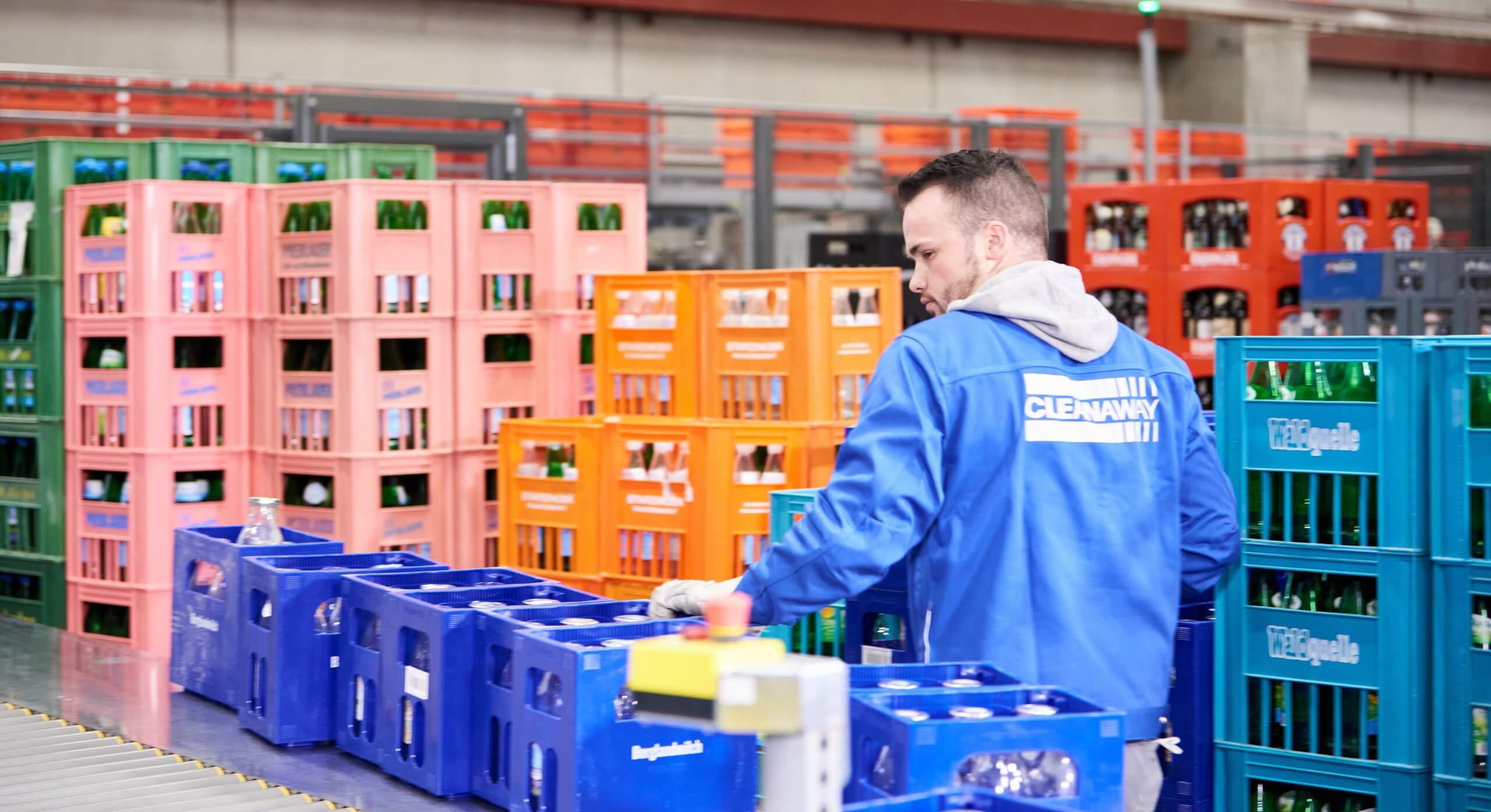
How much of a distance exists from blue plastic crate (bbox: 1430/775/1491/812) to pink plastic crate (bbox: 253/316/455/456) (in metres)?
4.09

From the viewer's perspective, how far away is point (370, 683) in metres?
3.13

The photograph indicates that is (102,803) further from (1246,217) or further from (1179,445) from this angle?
(1246,217)

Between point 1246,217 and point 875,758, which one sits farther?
point 1246,217

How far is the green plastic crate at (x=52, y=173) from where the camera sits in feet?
22.6

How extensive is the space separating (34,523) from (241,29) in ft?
28.4

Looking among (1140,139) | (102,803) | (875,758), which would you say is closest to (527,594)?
(102,803)

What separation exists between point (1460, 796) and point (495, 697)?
1.94 meters

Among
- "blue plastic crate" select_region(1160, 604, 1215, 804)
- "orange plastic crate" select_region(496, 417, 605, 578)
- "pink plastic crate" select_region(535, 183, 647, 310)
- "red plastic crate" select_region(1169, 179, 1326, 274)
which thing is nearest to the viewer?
"blue plastic crate" select_region(1160, 604, 1215, 804)

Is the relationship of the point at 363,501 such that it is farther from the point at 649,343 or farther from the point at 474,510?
the point at 649,343

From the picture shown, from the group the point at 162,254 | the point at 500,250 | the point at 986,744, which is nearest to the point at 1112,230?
the point at 500,250

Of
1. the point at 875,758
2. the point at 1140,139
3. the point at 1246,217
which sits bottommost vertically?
the point at 875,758

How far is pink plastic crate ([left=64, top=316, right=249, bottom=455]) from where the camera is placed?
6.50 m

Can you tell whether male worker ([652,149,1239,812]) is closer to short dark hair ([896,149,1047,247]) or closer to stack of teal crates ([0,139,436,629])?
short dark hair ([896,149,1047,247])

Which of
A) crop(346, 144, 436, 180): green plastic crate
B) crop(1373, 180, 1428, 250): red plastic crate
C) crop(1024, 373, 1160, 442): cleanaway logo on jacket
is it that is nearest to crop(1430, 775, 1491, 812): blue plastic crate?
crop(1024, 373, 1160, 442): cleanaway logo on jacket
